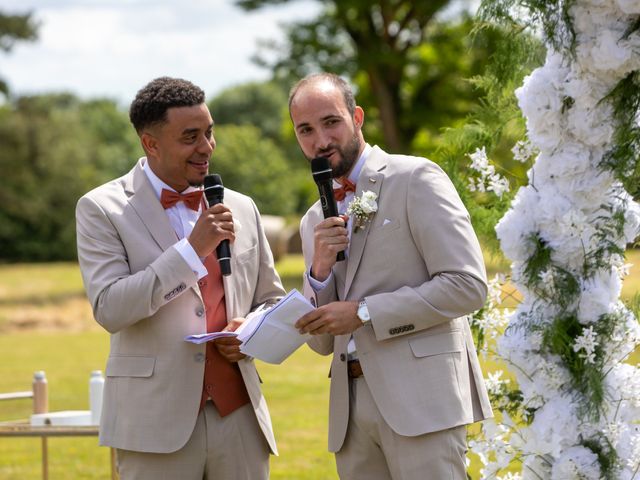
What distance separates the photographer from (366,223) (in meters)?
5.04

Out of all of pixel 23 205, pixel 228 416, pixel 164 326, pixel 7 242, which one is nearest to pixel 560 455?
pixel 228 416

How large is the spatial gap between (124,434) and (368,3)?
107 feet

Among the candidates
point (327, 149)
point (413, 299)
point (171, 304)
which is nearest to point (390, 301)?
point (413, 299)

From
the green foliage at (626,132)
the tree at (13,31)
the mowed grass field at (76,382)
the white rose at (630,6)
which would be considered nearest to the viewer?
the white rose at (630,6)

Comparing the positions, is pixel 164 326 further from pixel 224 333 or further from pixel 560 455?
pixel 560 455

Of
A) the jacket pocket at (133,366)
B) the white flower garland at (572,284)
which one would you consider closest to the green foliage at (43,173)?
the jacket pocket at (133,366)

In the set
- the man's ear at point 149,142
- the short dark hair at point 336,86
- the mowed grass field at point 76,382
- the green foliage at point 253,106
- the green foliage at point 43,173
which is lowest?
the mowed grass field at point 76,382

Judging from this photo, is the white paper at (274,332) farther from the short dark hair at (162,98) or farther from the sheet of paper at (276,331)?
the short dark hair at (162,98)

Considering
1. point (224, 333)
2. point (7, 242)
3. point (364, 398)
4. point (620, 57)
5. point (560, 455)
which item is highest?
point (7, 242)

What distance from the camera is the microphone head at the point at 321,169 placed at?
4953 mm

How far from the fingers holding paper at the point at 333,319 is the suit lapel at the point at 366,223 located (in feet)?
0.69

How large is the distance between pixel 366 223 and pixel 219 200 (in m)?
0.75

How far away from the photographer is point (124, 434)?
205 inches

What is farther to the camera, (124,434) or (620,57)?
(124,434)
